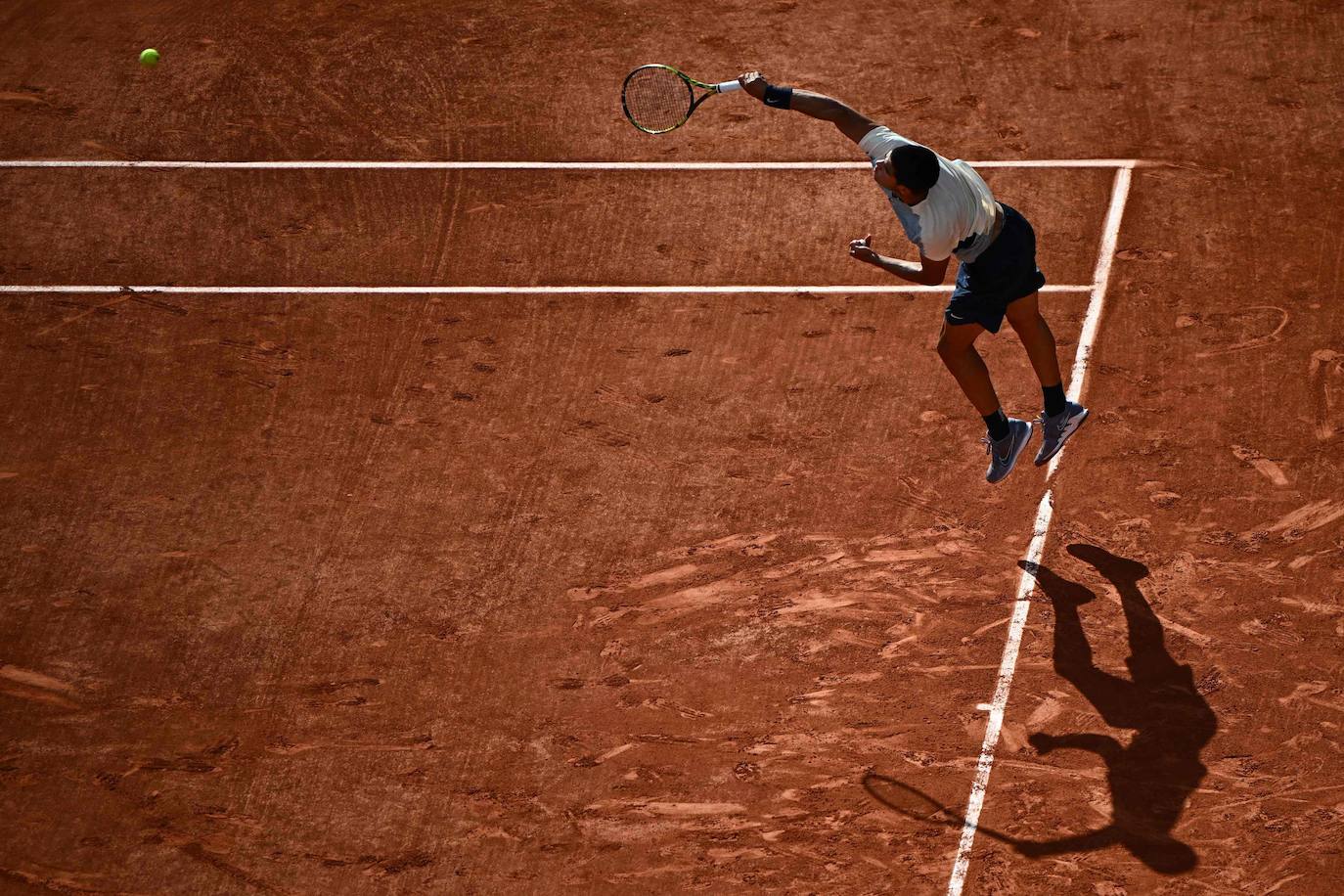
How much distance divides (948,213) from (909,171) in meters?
0.34

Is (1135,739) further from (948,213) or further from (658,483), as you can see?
(658,483)

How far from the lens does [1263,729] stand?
664 cm

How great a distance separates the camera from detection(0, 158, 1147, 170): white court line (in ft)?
34.0

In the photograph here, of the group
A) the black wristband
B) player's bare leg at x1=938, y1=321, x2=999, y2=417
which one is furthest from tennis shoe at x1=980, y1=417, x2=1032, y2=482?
the black wristband

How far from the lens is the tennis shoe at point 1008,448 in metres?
7.71

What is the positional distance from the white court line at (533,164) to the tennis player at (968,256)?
3.07 metres

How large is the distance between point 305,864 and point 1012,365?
5079 millimetres

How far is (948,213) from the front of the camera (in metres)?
6.94

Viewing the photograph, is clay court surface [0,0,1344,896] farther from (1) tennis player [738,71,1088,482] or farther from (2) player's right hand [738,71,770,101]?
(2) player's right hand [738,71,770,101]

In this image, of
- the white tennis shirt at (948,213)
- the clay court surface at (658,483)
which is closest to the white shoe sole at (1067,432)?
the clay court surface at (658,483)

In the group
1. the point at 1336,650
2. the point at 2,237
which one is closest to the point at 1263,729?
the point at 1336,650

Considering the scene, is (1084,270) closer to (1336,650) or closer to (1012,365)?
(1012,365)

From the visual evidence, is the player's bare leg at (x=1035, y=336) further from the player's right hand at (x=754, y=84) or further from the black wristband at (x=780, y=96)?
the player's right hand at (x=754, y=84)

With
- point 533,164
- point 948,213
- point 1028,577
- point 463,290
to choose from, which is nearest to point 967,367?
point 948,213
